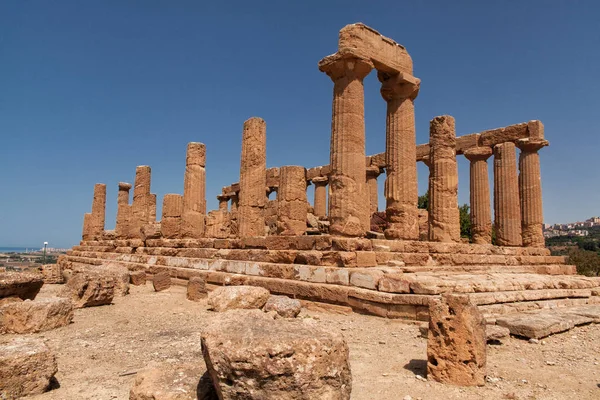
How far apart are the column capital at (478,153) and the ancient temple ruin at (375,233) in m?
0.05

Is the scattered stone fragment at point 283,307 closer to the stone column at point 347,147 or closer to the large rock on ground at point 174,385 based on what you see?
the large rock on ground at point 174,385

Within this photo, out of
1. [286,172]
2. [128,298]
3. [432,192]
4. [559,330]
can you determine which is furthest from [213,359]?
[432,192]

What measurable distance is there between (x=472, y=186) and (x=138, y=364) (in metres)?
16.4

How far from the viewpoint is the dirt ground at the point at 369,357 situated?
4082 millimetres

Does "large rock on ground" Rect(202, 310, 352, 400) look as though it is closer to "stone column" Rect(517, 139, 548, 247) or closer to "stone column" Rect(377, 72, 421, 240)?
"stone column" Rect(377, 72, 421, 240)

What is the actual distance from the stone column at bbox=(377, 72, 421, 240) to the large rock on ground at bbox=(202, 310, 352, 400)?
358 inches

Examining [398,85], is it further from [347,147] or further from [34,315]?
[34,315]

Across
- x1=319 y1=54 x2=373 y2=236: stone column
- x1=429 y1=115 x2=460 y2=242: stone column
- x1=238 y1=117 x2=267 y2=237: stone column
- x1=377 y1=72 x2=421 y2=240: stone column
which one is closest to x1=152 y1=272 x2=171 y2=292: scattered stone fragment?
x1=238 y1=117 x2=267 y2=237: stone column

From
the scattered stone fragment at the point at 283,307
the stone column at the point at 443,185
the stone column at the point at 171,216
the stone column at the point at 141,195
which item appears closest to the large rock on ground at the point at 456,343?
the scattered stone fragment at the point at 283,307

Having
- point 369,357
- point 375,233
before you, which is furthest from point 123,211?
point 369,357

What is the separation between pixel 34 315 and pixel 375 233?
33.0ft

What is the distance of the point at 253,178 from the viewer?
13.3 meters

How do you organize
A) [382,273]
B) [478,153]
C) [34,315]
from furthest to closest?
[478,153] < [382,273] < [34,315]

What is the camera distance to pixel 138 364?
4844 mm
